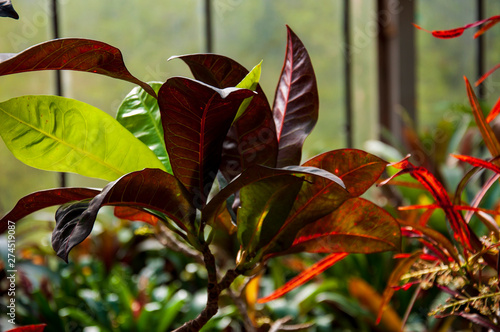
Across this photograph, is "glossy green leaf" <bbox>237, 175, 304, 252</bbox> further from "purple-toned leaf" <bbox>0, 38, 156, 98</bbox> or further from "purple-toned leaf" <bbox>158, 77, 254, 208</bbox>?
"purple-toned leaf" <bbox>0, 38, 156, 98</bbox>

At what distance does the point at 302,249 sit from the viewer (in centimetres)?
52

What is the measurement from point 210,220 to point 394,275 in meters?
0.28

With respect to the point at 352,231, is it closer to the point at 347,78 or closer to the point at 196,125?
the point at 196,125

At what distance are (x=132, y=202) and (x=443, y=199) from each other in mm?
339

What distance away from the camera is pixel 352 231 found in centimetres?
51

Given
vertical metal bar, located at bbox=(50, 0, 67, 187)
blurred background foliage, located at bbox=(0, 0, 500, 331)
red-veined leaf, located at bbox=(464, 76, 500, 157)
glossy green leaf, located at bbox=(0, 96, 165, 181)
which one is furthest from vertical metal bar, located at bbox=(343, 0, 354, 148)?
glossy green leaf, located at bbox=(0, 96, 165, 181)

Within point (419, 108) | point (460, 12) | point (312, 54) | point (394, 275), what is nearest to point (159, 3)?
point (312, 54)

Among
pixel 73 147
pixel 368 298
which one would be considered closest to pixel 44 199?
pixel 73 147

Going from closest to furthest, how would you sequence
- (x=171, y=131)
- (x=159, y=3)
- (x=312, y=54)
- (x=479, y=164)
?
(x=171, y=131)
(x=479, y=164)
(x=159, y=3)
(x=312, y=54)

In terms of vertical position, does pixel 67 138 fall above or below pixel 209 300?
above

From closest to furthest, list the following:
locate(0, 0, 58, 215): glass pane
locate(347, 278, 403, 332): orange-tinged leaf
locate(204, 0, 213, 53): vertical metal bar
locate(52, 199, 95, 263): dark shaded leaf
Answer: locate(52, 199, 95, 263): dark shaded leaf, locate(347, 278, 403, 332): orange-tinged leaf, locate(0, 0, 58, 215): glass pane, locate(204, 0, 213, 53): vertical metal bar

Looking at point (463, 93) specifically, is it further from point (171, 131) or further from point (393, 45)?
point (171, 131)

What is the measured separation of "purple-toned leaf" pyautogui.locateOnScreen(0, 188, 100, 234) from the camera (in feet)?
1.34

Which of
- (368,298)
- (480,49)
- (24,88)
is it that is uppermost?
(480,49)
